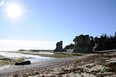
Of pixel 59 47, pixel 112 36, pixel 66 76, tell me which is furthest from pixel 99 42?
pixel 66 76

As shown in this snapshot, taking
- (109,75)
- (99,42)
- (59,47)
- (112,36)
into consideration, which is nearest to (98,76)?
(109,75)

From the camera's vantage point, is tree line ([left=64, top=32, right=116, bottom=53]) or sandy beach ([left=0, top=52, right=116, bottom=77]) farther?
tree line ([left=64, top=32, right=116, bottom=53])

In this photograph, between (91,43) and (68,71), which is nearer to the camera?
(68,71)

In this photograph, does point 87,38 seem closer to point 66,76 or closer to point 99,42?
point 99,42

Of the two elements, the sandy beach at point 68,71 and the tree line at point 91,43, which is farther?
the tree line at point 91,43

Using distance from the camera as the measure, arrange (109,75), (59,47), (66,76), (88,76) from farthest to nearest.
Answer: (59,47)
(66,76)
(88,76)
(109,75)

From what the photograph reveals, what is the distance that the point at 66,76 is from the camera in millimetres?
23281

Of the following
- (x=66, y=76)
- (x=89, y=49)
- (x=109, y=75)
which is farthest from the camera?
(x=89, y=49)

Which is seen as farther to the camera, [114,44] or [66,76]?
[114,44]

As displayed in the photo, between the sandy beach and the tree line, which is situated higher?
the tree line

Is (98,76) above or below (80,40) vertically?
below

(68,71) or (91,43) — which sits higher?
(91,43)

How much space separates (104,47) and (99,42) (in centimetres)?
503

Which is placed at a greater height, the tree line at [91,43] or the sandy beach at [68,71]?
the tree line at [91,43]
